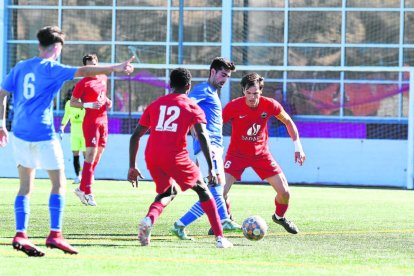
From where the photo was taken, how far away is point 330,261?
951 centimetres

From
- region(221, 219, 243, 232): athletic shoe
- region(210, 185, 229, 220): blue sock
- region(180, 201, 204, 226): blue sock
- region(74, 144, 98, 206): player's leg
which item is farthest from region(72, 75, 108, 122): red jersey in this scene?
region(180, 201, 204, 226): blue sock

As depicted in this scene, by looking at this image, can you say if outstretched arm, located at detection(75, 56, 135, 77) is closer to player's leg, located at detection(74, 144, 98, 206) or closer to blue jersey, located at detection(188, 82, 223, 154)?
blue jersey, located at detection(188, 82, 223, 154)

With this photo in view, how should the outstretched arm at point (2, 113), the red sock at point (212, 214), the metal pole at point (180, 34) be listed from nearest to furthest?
the outstretched arm at point (2, 113) → the red sock at point (212, 214) → the metal pole at point (180, 34)

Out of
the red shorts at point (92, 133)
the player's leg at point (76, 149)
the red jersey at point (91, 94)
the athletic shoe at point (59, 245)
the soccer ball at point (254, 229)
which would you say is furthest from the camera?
the player's leg at point (76, 149)

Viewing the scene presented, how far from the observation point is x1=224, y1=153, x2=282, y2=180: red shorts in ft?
41.5

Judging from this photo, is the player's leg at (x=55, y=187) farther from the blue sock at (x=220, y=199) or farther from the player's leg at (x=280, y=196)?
the player's leg at (x=280, y=196)

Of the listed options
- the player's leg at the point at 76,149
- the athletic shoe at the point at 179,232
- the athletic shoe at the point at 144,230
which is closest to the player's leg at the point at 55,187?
the athletic shoe at the point at 144,230

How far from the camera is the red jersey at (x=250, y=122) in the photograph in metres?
12.6

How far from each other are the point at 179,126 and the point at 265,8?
17487 mm

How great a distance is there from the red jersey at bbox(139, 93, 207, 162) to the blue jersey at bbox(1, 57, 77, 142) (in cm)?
126

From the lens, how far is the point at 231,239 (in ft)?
38.9

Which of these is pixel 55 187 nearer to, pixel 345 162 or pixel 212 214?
pixel 212 214

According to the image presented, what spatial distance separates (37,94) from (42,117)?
0.20 meters

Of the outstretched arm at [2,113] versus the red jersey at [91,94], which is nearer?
the outstretched arm at [2,113]
